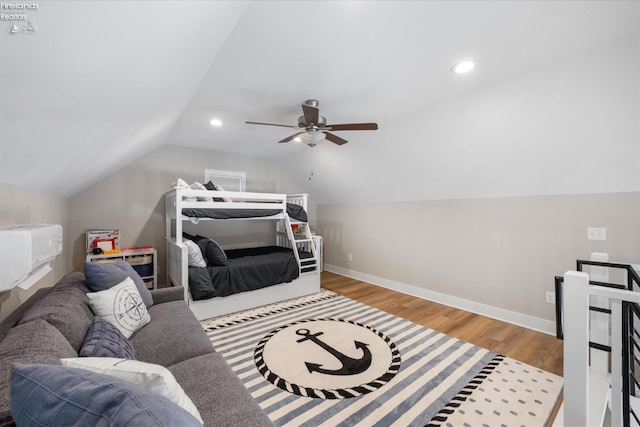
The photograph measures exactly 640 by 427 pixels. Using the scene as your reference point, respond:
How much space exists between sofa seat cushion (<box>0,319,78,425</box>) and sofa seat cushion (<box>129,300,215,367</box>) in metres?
0.47

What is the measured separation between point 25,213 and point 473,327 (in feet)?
13.4

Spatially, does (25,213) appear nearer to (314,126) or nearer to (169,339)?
(169,339)

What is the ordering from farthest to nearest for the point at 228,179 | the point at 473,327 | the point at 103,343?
the point at 228,179, the point at 473,327, the point at 103,343

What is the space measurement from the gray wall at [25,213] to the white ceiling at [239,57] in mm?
96

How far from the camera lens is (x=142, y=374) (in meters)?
0.78

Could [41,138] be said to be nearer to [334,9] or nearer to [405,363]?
[334,9]

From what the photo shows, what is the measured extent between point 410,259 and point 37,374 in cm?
386

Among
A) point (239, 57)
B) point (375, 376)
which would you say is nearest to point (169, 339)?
point (375, 376)

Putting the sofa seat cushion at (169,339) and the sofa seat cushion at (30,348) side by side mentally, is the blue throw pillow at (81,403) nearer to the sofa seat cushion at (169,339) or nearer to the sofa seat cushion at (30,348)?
the sofa seat cushion at (30,348)

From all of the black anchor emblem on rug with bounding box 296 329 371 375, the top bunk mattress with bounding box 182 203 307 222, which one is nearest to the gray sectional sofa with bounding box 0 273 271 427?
the black anchor emblem on rug with bounding box 296 329 371 375

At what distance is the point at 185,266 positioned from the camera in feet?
9.22

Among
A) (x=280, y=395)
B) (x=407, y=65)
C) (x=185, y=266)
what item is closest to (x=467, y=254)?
(x=407, y=65)

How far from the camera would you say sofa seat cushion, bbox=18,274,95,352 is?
1.18 m

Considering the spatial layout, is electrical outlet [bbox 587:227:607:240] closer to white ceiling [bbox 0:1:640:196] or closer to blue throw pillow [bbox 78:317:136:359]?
white ceiling [bbox 0:1:640:196]
